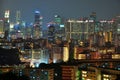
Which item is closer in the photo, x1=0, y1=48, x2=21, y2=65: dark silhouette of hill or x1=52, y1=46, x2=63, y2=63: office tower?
x1=0, y1=48, x2=21, y2=65: dark silhouette of hill

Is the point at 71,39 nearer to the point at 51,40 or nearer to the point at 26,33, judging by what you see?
the point at 51,40

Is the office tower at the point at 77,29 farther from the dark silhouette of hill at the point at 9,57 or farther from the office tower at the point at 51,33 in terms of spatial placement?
the dark silhouette of hill at the point at 9,57

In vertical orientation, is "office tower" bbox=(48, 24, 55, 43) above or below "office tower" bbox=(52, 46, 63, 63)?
above

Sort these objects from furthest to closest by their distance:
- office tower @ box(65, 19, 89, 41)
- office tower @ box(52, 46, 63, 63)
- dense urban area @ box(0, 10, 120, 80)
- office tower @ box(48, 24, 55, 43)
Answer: office tower @ box(65, 19, 89, 41)
office tower @ box(48, 24, 55, 43)
office tower @ box(52, 46, 63, 63)
dense urban area @ box(0, 10, 120, 80)

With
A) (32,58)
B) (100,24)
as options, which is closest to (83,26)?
(100,24)

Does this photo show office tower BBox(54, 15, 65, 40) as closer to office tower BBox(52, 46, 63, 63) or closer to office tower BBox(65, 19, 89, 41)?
office tower BBox(65, 19, 89, 41)

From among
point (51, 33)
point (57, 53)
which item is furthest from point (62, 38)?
point (57, 53)

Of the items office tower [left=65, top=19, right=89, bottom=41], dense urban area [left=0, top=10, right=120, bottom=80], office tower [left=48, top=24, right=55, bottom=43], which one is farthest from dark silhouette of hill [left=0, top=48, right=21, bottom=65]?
office tower [left=65, top=19, right=89, bottom=41]

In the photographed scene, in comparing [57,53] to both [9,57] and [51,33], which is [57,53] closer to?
[9,57]
